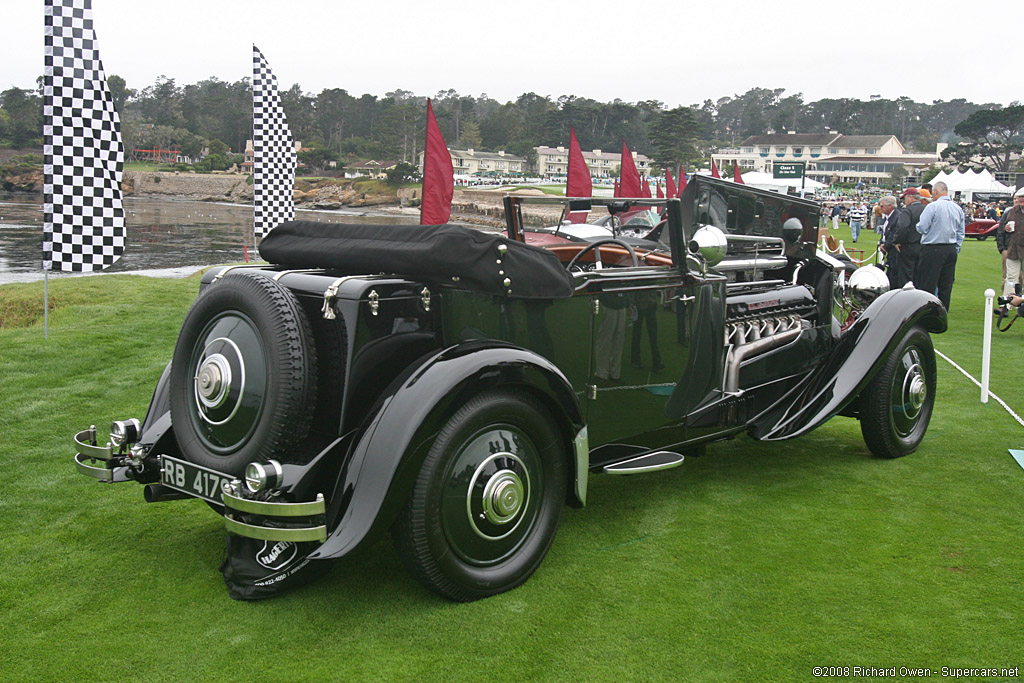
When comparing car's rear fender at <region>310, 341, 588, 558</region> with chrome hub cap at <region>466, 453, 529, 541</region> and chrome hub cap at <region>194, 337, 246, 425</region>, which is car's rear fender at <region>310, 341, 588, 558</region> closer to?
chrome hub cap at <region>466, 453, 529, 541</region>

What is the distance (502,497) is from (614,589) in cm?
60

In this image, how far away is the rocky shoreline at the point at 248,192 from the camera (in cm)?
6731

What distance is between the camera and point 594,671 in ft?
8.53

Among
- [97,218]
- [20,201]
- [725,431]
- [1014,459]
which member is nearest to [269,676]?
[725,431]

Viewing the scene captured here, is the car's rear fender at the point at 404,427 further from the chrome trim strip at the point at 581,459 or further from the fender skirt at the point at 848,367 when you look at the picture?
the fender skirt at the point at 848,367

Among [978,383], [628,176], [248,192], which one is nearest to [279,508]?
[978,383]

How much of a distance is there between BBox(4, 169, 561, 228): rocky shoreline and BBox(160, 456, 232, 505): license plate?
55.7m

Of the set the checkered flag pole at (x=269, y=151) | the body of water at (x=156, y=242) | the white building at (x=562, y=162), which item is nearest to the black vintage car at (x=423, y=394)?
the checkered flag pole at (x=269, y=151)

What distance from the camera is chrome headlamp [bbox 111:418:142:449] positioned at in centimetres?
343

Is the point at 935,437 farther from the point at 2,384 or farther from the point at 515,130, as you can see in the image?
the point at 515,130

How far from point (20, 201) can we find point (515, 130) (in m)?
67.6

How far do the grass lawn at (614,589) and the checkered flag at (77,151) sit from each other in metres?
4.12

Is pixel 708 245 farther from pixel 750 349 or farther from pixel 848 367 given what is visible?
pixel 848 367

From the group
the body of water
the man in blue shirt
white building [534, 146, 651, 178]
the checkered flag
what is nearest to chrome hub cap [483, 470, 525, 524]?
the checkered flag
